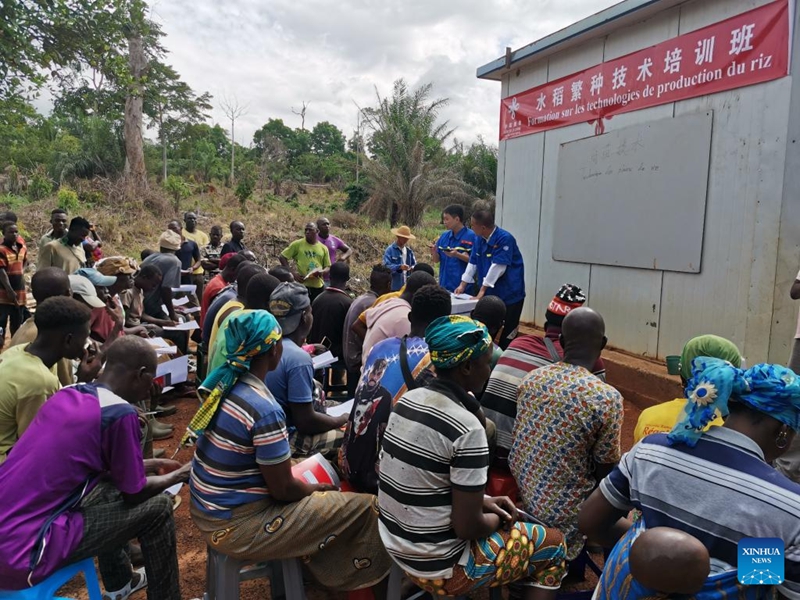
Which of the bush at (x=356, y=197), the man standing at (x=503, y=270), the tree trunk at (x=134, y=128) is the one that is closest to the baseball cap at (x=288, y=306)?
the man standing at (x=503, y=270)

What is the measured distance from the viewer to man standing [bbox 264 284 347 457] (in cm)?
292

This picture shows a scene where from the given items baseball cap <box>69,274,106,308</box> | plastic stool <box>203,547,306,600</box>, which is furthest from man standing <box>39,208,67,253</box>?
plastic stool <box>203,547,306,600</box>

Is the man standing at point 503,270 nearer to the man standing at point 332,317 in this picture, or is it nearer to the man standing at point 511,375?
the man standing at point 332,317

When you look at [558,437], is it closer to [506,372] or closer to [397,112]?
[506,372]

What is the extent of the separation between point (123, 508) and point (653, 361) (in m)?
5.23

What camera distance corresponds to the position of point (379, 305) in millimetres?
3984

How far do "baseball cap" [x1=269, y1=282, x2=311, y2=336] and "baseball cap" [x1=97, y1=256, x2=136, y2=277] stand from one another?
1918 millimetres

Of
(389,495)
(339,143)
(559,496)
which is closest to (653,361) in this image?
(559,496)

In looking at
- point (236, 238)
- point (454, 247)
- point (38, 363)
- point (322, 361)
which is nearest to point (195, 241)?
point (236, 238)

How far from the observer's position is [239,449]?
2.21 m

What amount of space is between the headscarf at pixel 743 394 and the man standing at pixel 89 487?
1.94 m

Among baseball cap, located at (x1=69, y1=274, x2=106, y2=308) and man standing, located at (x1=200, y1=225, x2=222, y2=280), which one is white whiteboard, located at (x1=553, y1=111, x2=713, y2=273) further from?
man standing, located at (x1=200, y1=225, x2=222, y2=280)

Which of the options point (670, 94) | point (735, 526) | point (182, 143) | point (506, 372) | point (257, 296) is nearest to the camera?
point (735, 526)

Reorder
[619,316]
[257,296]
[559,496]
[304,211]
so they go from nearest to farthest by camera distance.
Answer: [559,496] < [257,296] < [619,316] < [304,211]
